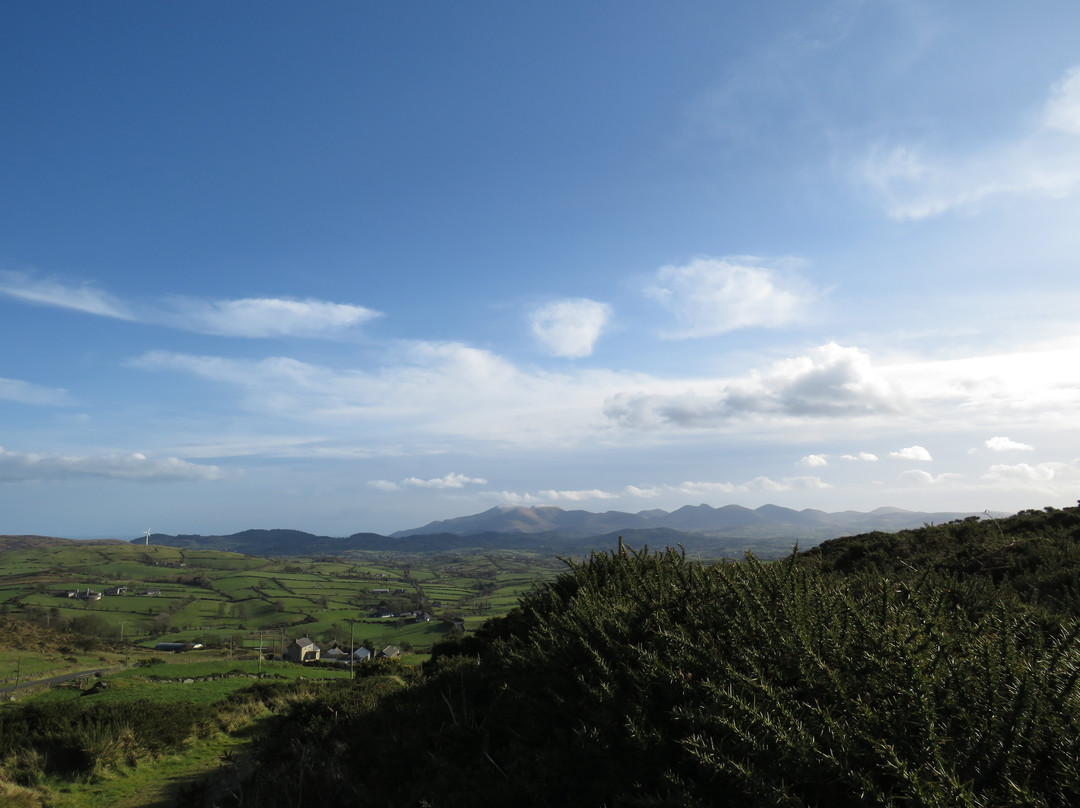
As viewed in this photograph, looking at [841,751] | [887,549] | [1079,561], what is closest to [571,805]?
[841,751]

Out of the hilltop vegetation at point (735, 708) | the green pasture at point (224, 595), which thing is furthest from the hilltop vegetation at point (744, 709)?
the green pasture at point (224, 595)

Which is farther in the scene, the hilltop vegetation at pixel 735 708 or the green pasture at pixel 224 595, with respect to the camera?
the green pasture at pixel 224 595

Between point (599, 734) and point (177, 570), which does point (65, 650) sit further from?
A: point (177, 570)

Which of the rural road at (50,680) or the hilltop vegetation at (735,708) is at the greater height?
the hilltop vegetation at (735,708)

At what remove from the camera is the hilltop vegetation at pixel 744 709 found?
2836 millimetres

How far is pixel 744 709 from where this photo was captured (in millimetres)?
3301

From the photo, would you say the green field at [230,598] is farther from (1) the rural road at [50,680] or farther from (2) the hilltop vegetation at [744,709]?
(2) the hilltop vegetation at [744,709]

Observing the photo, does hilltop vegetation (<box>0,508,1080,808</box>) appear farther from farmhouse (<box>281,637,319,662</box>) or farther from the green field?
farmhouse (<box>281,637,319,662</box>)

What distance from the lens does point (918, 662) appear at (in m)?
3.32

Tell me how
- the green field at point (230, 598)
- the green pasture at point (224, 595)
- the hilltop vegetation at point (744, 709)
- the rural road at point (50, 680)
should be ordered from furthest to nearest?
the green pasture at point (224, 595)
the green field at point (230, 598)
the rural road at point (50, 680)
the hilltop vegetation at point (744, 709)

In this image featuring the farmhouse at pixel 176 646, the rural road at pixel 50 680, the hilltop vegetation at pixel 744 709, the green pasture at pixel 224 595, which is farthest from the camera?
the green pasture at pixel 224 595

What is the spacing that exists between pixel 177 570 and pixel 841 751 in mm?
171215

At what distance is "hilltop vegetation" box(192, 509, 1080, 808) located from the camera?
2.84m

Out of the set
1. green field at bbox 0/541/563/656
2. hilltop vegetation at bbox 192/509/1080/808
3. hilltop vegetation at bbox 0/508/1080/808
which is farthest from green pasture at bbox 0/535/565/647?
hilltop vegetation at bbox 192/509/1080/808
